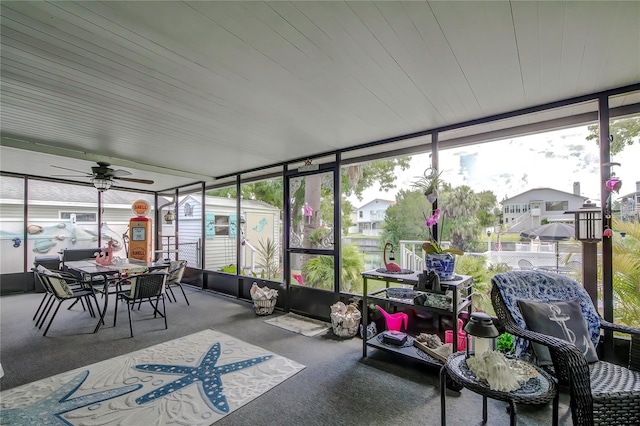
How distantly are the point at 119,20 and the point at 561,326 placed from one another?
3.24 metres

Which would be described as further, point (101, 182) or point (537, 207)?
point (101, 182)

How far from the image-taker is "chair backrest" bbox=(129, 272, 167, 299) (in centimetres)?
372

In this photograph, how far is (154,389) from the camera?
2.25 metres

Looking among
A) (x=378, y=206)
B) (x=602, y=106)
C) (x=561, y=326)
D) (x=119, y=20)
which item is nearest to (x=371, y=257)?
(x=378, y=206)

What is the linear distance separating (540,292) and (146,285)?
4.47 meters

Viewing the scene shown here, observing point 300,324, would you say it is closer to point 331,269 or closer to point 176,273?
point 331,269

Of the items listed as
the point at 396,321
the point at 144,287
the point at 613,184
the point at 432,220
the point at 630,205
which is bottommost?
the point at 396,321

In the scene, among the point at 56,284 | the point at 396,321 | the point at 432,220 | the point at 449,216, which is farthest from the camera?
the point at 449,216

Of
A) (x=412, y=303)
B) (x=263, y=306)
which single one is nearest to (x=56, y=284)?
(x=263, y=306)

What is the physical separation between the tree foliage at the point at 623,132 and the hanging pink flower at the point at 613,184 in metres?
0.32

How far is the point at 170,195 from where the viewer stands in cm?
757

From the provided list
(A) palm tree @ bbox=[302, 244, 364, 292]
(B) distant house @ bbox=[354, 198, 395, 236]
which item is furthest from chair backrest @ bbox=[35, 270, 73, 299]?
(B) distant house @ bbox=[354, 198, 395, 236]

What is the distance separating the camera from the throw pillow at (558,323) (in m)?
1.82

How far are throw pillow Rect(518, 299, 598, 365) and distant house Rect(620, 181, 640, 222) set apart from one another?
90 cm
